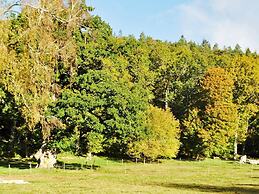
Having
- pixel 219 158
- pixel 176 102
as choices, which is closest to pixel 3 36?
pixel 219 158

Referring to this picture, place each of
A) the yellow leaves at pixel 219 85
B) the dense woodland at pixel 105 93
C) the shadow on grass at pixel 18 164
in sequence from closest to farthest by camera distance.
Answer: the dense woodland at pixel 105 93, the shadow on grass at pixel 18 164, the yellow leaves at pixel 219 85

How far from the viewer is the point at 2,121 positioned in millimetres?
52844

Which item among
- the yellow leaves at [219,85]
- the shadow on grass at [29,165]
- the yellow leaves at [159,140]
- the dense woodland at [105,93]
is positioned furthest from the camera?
the yellow leaves at [219,85]

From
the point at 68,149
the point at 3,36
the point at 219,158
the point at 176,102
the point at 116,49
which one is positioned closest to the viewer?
the point at 3,36

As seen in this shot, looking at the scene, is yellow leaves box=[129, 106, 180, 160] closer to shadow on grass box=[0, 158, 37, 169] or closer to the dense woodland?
the dense woodland

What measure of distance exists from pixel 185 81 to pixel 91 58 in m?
53.3

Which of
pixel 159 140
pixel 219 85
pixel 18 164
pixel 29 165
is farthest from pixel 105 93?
pixel 219 85

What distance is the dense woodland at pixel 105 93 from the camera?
20.7 meters

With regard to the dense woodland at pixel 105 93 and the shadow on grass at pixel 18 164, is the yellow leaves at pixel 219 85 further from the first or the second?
the shadow on grass at pixel 18 164

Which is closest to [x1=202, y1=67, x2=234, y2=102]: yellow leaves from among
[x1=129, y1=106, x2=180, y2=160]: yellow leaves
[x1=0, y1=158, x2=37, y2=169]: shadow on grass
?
[x1=129, y1=106, x2=180, y2=160]: yellow leaves

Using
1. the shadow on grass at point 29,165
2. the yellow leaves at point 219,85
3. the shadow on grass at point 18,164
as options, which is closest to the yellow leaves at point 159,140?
the yellow leaves at point 219,85

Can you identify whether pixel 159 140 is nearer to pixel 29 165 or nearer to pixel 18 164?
pixel 29 165

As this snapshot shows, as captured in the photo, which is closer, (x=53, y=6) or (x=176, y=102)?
(x=53, y=6)

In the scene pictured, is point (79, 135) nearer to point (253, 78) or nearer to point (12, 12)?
point (12, 12)
